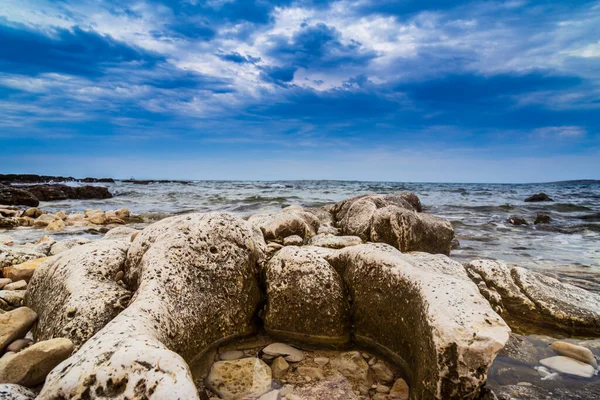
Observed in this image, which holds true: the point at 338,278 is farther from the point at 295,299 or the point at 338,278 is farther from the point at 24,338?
the point at 24,338

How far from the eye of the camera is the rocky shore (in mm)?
1992

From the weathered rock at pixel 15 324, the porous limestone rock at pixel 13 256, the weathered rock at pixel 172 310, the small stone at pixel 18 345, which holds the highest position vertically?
the weathered rock at pixel 172 310

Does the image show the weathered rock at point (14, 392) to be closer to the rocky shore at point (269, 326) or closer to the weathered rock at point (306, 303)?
the rocky shore at point (269, 326)

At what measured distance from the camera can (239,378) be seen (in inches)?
98.8

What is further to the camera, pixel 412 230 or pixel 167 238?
pixel 412 230

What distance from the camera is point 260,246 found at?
12.1ft

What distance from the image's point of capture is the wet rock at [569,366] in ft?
8.93

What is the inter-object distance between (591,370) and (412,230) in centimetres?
405

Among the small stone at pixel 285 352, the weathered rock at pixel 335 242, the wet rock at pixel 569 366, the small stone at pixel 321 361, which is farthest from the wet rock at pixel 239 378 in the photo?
the weathered rock at pixel 335 242

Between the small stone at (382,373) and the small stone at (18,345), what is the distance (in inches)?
106

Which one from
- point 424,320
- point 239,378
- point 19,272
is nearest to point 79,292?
point 239,378

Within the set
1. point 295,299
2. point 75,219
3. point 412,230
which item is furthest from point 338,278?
point 75,219

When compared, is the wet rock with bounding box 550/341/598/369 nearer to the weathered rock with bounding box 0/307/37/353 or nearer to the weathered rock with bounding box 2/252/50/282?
the weathered rock with bounding box 0/307/37/353

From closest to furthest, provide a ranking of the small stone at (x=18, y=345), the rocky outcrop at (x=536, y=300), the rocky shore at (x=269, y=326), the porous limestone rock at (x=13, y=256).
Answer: the rocky shore at (x=269, y=326) < the small stone at (x=18, y=345) < the rocky outcrop at (x=536, y=300) < the porous limestone rock at (x=13, y=256)
